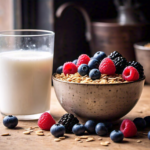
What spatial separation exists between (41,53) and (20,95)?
0.15 meters

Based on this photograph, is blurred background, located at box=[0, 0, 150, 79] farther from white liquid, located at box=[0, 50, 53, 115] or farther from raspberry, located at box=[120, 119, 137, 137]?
raspberry, located at box=[120, 119, 137, 137]

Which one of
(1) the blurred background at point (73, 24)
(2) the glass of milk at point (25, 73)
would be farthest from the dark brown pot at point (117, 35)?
(2) the glass of milk at point (25, 73)

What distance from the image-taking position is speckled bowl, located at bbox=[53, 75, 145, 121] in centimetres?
87

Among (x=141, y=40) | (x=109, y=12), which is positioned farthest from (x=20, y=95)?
(x=109, y=12)

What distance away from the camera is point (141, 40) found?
1.72 meters

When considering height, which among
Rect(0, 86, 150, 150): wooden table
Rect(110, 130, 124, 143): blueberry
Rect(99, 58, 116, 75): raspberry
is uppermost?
Rect(99, 58, 116, 75): raspberry

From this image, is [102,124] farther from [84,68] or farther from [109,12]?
[109,12]

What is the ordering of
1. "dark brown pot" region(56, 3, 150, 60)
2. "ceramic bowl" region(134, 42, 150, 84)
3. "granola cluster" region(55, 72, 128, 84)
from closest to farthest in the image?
"granola cluster" region(55, 72, 128, 84)
"ceramic bowl" region(134, 42, 150, 84)
"dark brown pot" region(56, 3, 150, 60)

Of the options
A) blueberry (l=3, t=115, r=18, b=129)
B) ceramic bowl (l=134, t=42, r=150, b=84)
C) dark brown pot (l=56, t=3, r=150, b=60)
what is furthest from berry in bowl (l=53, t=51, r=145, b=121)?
dark brown pot (l=56, t=3, r=150, b=60)

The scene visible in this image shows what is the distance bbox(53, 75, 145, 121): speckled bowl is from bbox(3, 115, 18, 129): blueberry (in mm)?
159

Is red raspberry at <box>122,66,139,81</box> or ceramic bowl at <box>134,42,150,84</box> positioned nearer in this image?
red raspberry at <box>122,66,139,81</box>

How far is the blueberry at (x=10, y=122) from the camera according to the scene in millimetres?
912

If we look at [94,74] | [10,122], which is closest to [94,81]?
[94,74]

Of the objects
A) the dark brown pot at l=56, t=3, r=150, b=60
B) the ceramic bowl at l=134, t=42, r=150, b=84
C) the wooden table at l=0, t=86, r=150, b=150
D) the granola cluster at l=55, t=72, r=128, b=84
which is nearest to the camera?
the wooden table at l=0, t=86, r=150, b=150
